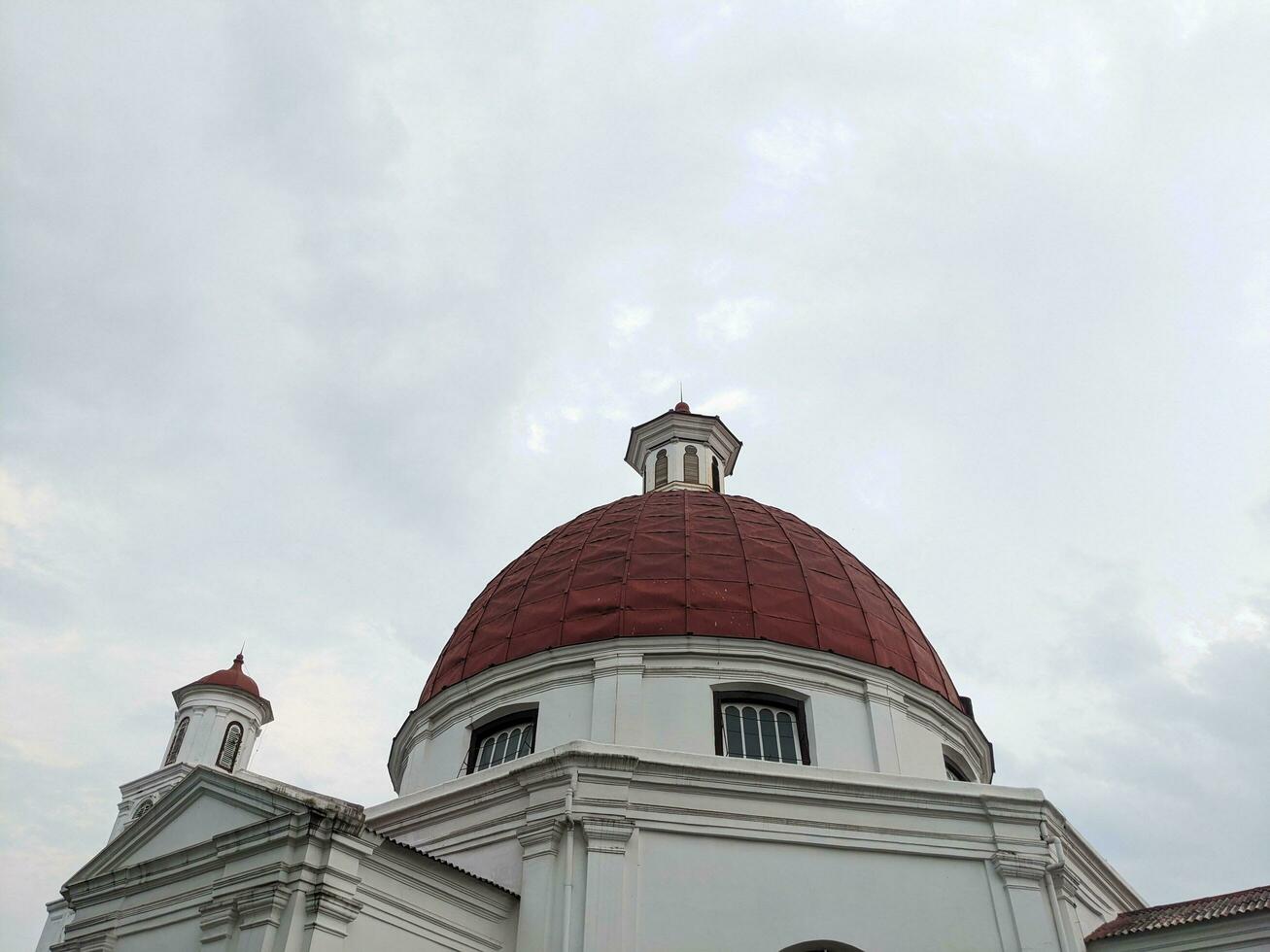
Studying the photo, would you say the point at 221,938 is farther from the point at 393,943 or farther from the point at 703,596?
the point at 703,596

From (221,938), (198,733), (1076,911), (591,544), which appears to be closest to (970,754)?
(1076,911)

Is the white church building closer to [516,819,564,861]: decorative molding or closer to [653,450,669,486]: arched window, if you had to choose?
[516,819,564,861]: decorative molding

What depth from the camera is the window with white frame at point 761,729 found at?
18344 millimetres

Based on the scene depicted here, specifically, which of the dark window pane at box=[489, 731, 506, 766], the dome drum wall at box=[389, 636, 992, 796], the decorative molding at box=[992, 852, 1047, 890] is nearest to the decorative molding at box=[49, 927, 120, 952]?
the dome drum wall at box=[389, 636, 992, 796]

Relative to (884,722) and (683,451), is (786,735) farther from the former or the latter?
(683,451)

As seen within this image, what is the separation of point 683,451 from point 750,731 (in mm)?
14356

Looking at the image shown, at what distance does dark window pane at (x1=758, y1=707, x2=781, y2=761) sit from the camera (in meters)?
18.4

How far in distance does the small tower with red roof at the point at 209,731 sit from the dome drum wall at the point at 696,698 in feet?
67.8

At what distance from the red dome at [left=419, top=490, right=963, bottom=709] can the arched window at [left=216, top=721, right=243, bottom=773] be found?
60.7 feet

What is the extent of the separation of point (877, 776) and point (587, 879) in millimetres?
4755

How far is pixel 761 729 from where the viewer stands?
18734mm

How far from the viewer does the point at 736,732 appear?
18.6m

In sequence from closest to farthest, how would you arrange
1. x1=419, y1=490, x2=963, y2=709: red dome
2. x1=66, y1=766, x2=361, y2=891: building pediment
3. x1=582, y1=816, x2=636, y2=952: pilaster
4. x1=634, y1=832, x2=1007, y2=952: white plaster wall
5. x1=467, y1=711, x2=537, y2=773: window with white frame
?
x1=66, y1=766, x2=361, y2=891: building pediment, x1=582, y1=816, x2=636, y2=952: pilaster, x1=634, y1=832, x2=1007, y2=952: white plaster wall, x1=467, y1=711, x2=537, y2=773: window with white frame, x1=419, y1=490, x2=963, y2=709: red dome

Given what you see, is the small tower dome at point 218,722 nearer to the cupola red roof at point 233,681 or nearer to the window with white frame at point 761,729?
the cupola red roof at point 233,681
